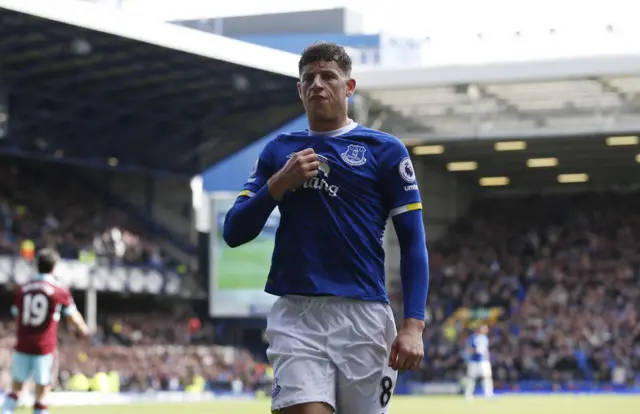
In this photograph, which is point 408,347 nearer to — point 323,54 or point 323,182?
point 323,182

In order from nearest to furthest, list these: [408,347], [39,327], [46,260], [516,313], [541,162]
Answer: [408,347]
[46,260]
[39,327]
[516,313]
[541,162]

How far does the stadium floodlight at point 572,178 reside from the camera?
47.0m

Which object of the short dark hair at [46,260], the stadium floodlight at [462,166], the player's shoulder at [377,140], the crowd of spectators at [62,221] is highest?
the player's shoulder at [377,140]

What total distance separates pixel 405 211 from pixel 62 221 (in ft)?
118

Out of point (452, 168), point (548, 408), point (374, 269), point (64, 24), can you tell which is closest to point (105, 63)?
point (64, 24)

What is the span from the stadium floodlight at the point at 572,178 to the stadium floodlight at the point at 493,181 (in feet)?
6.46

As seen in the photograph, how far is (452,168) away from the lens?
45.6m

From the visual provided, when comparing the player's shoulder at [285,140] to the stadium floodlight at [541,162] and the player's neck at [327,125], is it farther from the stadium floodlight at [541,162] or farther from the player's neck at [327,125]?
the stadium floodlight at [541,162]

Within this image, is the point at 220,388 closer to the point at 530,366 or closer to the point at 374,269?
the point at 530,366

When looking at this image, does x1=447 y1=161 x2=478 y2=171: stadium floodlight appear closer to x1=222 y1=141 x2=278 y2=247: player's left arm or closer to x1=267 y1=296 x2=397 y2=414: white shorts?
x1=222 y1=141 x2=278 y2=247: player's left arm

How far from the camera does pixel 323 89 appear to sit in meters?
5.18

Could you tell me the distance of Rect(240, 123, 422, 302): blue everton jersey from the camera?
5.22 m

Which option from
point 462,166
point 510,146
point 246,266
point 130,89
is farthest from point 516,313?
point 130,89

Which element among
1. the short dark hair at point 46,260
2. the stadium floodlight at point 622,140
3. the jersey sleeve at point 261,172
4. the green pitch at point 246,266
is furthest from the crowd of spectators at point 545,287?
the jersey sleeve at point 261,172
